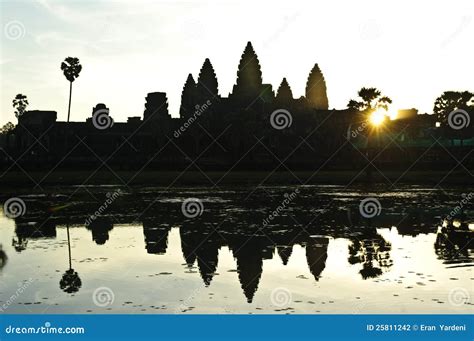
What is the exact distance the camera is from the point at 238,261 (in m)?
17.5

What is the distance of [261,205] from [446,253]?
15.4m

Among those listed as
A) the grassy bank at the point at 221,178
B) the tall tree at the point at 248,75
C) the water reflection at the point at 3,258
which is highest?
the tall tree at the point at 248,75

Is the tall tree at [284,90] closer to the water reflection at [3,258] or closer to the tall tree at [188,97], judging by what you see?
the tall tree at [188,97]

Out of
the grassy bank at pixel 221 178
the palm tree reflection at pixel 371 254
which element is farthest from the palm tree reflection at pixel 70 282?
the grassy bank at pixel 221 178

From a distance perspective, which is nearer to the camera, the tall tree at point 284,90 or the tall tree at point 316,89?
the tall tree at point 284,90

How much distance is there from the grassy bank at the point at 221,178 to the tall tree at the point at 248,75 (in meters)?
48.8

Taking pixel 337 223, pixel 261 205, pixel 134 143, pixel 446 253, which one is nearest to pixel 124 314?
pixel 446 253

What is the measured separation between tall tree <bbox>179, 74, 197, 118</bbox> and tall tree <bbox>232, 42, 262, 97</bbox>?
8.31 m

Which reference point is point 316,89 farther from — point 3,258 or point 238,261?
point 3,258

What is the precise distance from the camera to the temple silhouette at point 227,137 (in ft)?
253

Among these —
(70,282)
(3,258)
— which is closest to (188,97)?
(3,258)

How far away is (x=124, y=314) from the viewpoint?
38.6 ft

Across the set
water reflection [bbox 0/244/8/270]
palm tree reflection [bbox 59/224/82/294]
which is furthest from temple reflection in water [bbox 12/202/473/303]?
water reflection [bbox 0/244/8/270]

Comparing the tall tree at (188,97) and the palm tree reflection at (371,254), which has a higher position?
the tall tree at (188,97)
